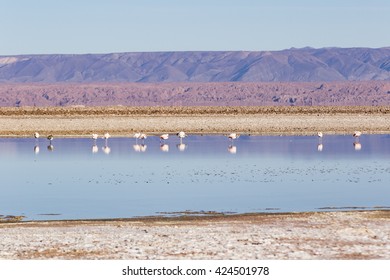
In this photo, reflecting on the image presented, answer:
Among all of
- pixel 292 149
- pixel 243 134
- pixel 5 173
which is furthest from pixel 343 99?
pixel 5 173

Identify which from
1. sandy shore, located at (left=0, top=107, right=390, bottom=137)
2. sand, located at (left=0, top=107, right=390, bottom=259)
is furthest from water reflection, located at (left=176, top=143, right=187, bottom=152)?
sand, located at (left=0, top=107, right=390, bottom=259)

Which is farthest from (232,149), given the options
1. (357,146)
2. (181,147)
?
(357,146)

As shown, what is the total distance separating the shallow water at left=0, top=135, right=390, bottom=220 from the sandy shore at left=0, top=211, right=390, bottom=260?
11.2 ft

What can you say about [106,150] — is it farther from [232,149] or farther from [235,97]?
[235,97]

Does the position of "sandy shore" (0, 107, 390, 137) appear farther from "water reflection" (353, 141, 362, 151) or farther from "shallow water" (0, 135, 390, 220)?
"shallow water" (0, 135, 390, 220)

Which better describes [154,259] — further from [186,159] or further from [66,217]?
[186,159]

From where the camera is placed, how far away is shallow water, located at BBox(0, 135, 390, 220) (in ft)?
73.4

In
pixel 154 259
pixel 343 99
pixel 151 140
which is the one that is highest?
pixel 343 99

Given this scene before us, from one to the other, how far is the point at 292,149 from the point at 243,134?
13.7 metres

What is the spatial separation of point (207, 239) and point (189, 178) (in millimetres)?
15116

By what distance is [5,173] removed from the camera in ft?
105

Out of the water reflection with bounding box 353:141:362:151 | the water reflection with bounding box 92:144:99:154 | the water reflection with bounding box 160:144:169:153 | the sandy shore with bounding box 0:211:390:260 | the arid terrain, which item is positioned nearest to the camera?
the sandy shore with bounding box 0:211:390:260

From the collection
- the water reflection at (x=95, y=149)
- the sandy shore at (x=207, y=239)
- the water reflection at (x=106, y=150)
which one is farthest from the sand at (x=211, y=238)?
the water reflection at (x=95, y=149)

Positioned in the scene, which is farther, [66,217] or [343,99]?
[343,99]
